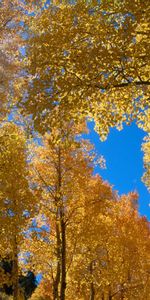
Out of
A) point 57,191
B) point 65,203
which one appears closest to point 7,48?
point 57,191

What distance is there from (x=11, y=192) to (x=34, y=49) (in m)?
5.10

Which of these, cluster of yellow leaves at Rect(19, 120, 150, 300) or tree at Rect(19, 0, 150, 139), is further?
cluster of yellow leaves at Rect(19, 120, 150, 300)

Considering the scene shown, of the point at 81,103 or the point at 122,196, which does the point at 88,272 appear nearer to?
the point at 122,196

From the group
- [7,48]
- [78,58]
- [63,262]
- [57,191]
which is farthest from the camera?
[57,191]

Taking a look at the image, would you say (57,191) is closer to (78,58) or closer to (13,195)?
(13,195)

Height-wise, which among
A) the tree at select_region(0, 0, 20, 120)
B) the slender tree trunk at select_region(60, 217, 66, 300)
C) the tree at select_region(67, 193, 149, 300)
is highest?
the tree at select_region(0, 0, 20, 120)

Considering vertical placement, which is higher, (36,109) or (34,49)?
(34,49)

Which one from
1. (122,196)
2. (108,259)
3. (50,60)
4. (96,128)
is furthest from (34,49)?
(122,196)

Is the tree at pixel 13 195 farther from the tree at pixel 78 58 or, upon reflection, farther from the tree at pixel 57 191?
the tree at pixel 78 58

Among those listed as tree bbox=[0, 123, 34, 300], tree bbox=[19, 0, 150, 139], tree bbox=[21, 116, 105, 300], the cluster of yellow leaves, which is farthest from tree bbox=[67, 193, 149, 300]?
tree bbox=[19, 0, 150, 139]

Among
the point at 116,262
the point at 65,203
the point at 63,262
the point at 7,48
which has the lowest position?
the point at 63,262

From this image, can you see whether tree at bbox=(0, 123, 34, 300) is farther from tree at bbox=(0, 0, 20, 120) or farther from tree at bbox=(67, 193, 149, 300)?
tree at bbox=(67, 193, 149, 300)

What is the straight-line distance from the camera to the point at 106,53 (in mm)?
6664

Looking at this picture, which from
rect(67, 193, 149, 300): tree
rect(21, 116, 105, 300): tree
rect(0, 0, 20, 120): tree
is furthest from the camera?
rect(67, 193, 149, 300): tree
